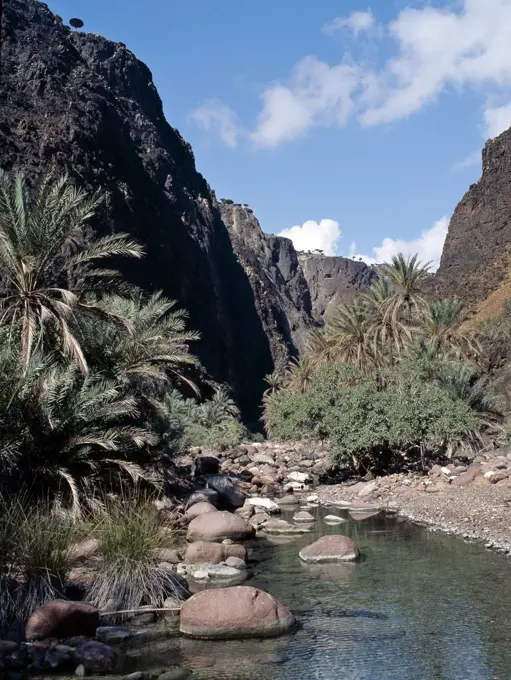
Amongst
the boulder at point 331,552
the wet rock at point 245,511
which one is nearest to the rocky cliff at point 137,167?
the wet rock at point 245,511

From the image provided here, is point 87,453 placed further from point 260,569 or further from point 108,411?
point 260,569

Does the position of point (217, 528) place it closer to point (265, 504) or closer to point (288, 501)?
point (265, 504)

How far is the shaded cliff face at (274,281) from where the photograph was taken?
315ft

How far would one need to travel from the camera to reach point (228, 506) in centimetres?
1825

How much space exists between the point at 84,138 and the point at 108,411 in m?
43.5

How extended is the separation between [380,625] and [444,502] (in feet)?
28.9

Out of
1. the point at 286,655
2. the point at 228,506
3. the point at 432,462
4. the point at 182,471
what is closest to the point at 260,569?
the point at 286,655

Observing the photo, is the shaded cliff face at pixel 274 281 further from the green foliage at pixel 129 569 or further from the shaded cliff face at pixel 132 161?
the green foliage at pixel 129 569

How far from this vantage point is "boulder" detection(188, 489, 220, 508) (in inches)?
663

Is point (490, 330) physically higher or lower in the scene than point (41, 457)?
higher

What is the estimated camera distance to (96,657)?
6.80m

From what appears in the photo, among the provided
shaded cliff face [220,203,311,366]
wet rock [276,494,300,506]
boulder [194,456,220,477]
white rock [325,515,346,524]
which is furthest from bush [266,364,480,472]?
shaded cliff face [220,203,311,366]

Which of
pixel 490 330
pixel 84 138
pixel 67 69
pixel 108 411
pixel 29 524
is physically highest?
pixel 67 69

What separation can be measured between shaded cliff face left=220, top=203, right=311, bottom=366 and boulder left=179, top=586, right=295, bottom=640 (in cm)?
8310
